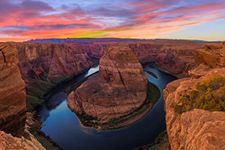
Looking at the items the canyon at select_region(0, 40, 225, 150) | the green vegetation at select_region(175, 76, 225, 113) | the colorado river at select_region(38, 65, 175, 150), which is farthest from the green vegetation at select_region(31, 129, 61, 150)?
the green vegetation at select_region(175, 76, 225, 113)

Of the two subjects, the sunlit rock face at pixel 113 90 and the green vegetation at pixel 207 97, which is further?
the sunlit rock face at pixel 113 90

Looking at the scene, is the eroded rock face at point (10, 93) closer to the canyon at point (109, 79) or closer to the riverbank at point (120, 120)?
the canyon at point (109, 79)

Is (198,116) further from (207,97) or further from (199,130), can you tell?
(207,97)

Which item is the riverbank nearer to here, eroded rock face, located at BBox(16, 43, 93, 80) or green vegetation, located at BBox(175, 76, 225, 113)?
green vegetation, located at BBox(175, 76, 225, 113)

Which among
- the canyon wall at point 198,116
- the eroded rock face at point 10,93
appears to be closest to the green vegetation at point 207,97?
the canyon wall at point 198,116

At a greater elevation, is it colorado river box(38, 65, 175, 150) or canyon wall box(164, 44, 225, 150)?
canyon wall box(164, 44, 225, 150)
